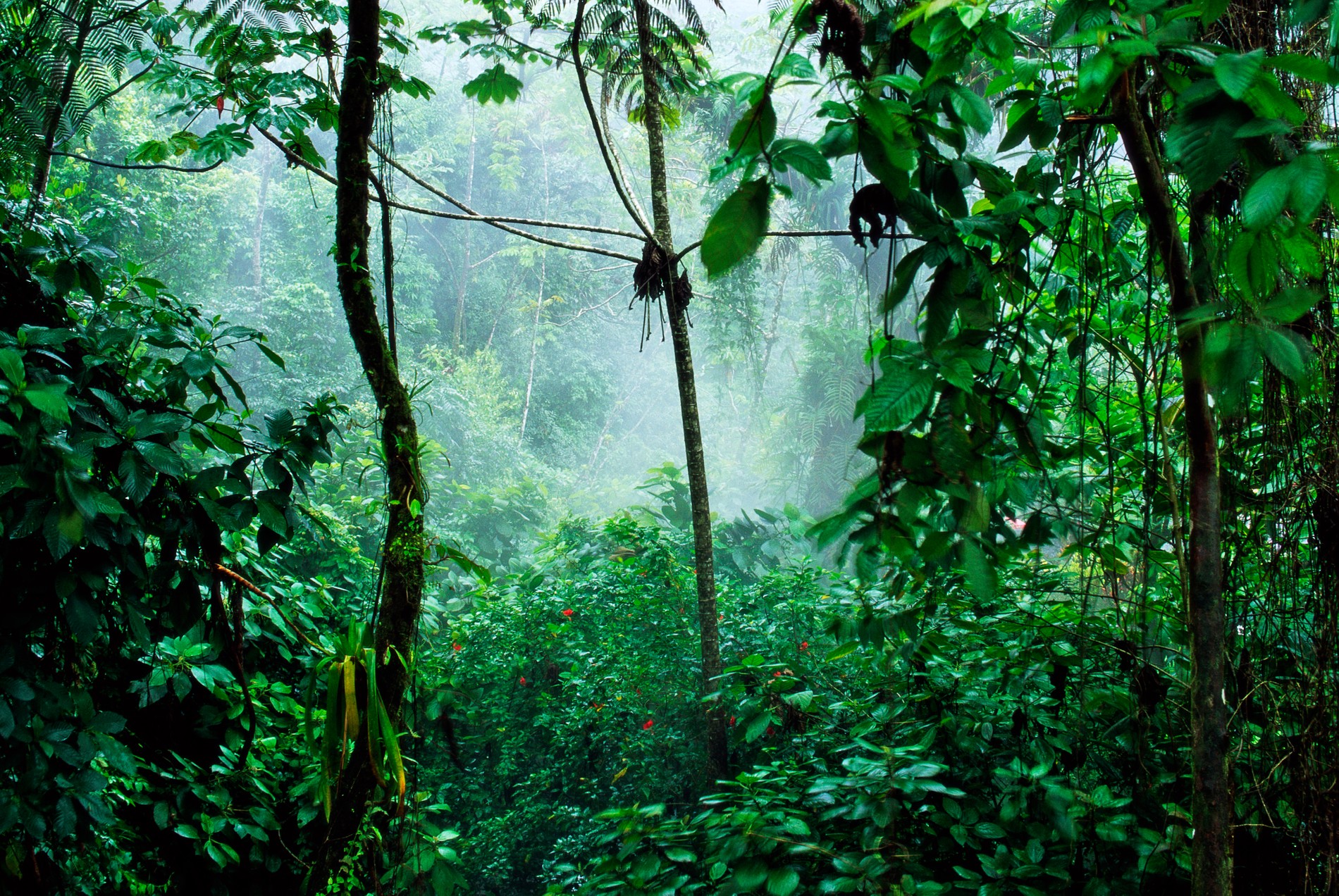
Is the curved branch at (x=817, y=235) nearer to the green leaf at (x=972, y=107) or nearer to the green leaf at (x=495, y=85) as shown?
the green leaf at (x=972, y=107)

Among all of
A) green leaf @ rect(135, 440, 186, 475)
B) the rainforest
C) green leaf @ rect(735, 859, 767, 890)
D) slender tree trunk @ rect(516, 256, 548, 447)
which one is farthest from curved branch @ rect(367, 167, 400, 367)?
slender tree trunk @ rect(516, 256, 548, 447)

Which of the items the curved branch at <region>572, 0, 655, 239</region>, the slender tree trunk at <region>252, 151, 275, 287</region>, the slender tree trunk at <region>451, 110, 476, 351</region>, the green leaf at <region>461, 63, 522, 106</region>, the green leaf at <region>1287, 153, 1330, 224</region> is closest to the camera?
the green leaf at <region>1287, 153, 1330, 224</region>

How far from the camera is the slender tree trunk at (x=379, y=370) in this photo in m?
1.75

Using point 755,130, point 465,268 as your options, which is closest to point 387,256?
point 755,130

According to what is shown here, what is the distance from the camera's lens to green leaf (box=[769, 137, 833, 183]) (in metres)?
0.64

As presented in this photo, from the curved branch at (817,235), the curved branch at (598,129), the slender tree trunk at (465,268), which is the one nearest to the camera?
the curved branch at (817,235)

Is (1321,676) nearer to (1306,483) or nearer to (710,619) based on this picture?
(1306,483)

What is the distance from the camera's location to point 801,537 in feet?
7.09

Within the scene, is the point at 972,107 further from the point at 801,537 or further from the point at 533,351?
the point at 533,351

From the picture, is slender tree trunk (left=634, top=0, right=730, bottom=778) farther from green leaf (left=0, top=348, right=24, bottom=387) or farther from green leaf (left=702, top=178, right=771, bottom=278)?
green leaf (left=702, top=178, right=771, bottom=278)

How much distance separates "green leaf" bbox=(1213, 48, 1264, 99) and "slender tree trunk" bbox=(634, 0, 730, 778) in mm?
2037

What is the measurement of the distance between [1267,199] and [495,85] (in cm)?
241

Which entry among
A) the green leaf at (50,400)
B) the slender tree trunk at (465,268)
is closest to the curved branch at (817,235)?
the green leaf at (50,400)

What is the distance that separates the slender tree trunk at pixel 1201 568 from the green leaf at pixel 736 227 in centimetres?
45
